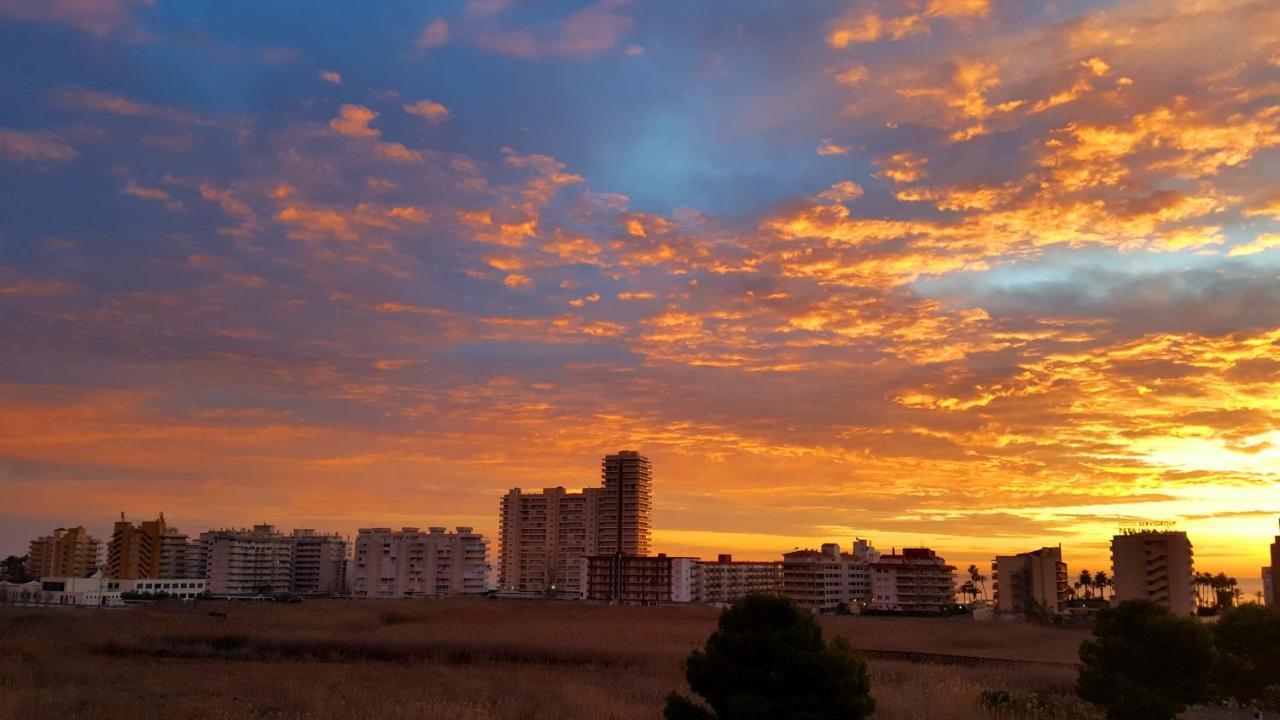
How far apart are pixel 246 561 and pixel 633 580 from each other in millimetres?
79608

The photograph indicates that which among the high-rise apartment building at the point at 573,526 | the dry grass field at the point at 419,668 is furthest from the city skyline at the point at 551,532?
the dry grass field at the point at 419,668

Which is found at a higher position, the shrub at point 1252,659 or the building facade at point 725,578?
the shrub at point 1252,659

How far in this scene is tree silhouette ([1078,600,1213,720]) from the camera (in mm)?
21750

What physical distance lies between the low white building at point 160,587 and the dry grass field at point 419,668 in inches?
3084

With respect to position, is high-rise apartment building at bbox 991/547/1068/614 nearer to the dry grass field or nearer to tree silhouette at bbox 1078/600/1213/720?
the dry grass field

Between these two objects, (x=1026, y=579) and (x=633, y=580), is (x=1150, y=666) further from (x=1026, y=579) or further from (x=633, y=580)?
(x=633, y=580)

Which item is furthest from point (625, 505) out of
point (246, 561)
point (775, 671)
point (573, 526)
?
point (775, 671)

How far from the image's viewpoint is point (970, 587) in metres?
179

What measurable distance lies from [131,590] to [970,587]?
Result: 476ft

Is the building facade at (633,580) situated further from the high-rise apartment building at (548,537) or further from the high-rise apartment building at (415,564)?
the high-rise apartment building at (415,564)

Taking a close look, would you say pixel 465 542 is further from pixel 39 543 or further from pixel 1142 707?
pixel 1142 707

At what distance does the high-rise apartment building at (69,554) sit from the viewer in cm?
18462

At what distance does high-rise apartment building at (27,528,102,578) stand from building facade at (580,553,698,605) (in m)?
103

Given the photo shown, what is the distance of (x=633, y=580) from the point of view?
154500 millimetres
